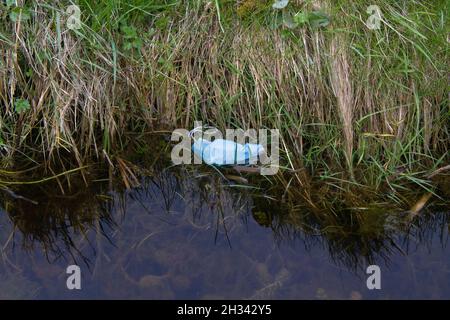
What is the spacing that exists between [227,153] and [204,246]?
51cm

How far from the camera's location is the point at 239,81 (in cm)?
302

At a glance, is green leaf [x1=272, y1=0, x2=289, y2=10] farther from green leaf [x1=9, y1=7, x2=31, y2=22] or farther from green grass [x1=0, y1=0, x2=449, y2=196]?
green leaf [x1=9, y1=7, x2=31, y2=22]

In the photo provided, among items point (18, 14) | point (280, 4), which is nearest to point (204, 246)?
point (280, 4)

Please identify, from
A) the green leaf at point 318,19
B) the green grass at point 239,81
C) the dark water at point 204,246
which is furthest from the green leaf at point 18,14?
the green leaf at point 318,19

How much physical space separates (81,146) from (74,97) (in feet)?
0.76

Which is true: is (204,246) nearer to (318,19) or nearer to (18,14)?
(318,19)

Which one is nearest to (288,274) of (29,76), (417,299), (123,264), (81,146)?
(417,299)

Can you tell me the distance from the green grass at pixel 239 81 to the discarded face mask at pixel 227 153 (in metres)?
0.15

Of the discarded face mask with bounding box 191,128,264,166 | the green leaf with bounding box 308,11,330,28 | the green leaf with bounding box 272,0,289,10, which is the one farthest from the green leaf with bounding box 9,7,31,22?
the green leaf with bounding box 308,11,330,28

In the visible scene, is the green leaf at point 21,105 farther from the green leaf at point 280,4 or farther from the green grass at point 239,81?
the green leaf at point 280,4

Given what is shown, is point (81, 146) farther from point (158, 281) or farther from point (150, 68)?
point (158, 281)

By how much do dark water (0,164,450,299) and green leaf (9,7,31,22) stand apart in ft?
2.56

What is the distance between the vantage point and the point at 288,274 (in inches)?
97.5

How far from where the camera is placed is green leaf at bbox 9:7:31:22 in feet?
9.36
